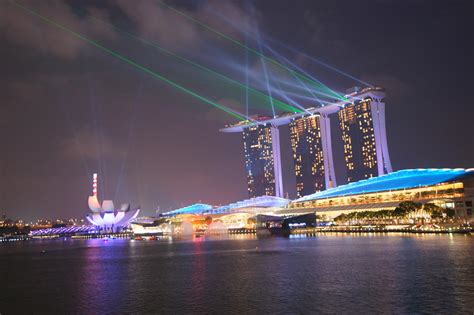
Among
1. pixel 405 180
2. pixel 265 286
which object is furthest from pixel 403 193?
pixel 265 286

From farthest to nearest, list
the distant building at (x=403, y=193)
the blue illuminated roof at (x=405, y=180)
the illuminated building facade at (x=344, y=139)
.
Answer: the illuminated building facade at (x=344, y=139) < the blue illuminated roof at (x=405, y=180) < the distant building at (x=403, y=193)

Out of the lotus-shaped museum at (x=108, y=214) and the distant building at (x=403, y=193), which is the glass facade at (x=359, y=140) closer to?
the distant building at (x=403, y=193)

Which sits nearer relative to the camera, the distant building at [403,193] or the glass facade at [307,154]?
the distant building at [403,193]

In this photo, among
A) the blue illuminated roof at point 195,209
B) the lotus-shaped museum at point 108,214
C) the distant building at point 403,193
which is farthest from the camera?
the blue illuminated roof at point 195,209

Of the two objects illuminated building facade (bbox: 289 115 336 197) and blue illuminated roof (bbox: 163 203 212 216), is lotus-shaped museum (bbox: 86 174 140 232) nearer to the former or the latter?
blue illuminated roof (bbox: 163 203 212 216)

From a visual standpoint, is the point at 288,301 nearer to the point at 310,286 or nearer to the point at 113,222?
the point at 310,286

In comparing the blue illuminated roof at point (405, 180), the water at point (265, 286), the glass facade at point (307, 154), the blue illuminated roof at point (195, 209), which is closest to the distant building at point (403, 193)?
the blue illuminated roof at point (405, 180)

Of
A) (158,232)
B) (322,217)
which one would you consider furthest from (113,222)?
(322,217)
